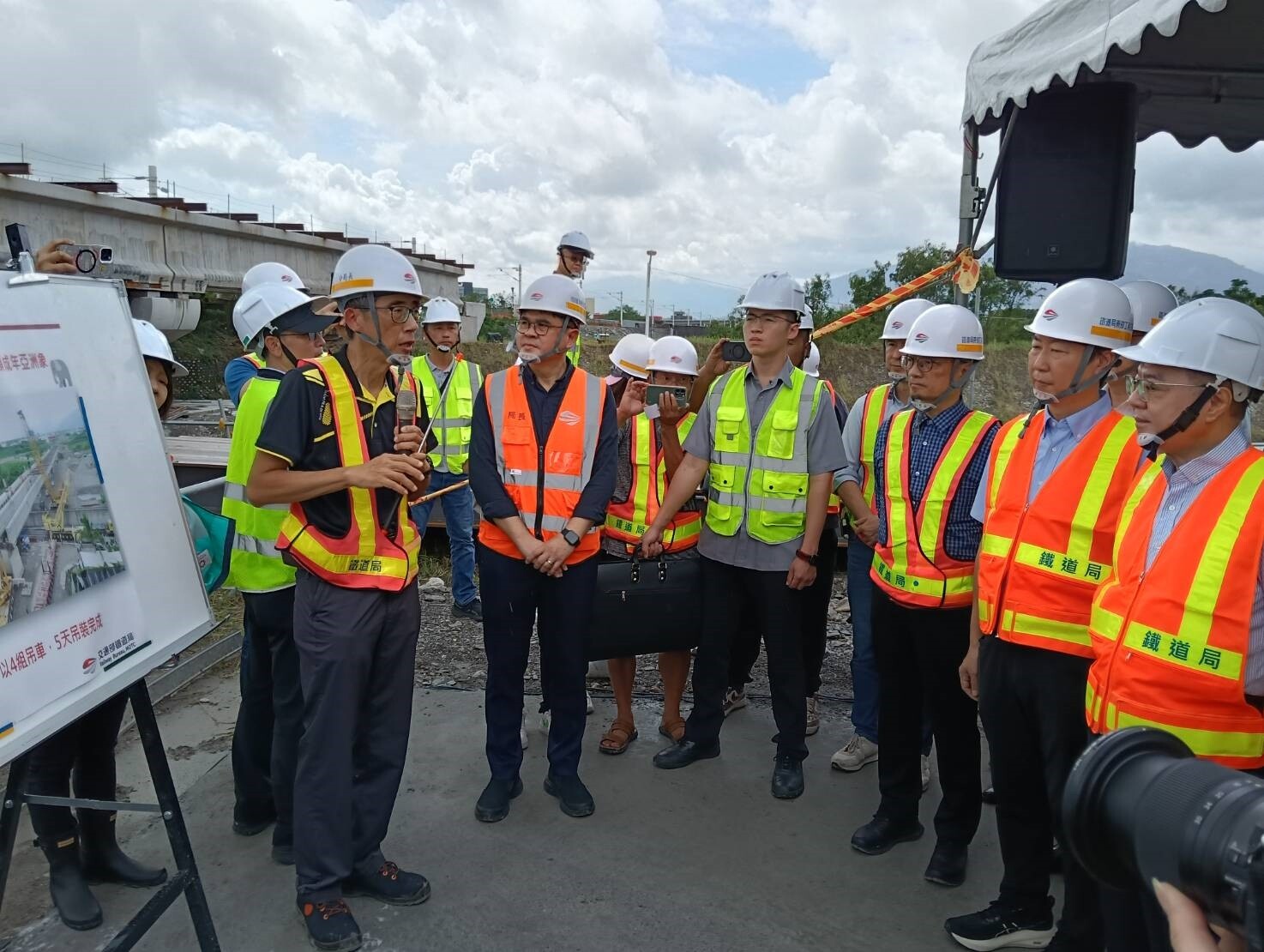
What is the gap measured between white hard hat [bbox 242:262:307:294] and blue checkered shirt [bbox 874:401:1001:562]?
8.37ft

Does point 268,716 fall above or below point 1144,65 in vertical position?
below

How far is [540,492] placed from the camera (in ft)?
11.6

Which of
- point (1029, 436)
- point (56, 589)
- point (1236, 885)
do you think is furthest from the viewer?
point (1029, 436)

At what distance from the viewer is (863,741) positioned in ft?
13.2

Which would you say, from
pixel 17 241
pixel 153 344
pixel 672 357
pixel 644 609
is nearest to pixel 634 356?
pixel 672 357

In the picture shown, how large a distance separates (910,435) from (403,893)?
8.08 ft

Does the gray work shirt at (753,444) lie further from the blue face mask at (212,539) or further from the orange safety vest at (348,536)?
the blue face mask at (212,539)

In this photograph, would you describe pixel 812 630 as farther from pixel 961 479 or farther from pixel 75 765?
pixel 75 765

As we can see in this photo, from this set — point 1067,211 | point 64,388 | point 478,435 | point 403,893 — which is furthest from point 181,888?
point 1067,211

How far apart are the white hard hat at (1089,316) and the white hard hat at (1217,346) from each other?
51 cm

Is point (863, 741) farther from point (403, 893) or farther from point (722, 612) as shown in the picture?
point (403, 893)

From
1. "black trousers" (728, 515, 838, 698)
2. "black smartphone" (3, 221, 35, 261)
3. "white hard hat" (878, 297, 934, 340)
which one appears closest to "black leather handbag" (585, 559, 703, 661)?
"black trousers" (728, 515, 838, 698)

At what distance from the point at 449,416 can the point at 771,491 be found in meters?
3.16

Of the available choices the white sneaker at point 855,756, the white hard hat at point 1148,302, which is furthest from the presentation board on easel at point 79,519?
the white hard hat at point 1148,302
